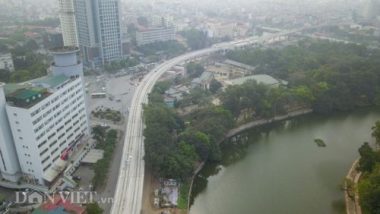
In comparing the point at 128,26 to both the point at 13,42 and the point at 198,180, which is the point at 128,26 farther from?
the point at 198,180

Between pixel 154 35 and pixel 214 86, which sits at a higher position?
pixel 154 35

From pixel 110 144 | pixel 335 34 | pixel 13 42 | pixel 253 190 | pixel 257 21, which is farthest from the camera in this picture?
pixel 257 21

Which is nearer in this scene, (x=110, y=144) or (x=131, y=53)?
(x=110, y=144)

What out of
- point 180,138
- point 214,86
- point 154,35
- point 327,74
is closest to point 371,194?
point 180,138

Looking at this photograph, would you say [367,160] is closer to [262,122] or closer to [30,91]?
[262,122]

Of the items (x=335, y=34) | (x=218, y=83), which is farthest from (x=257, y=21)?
(x=218, y=83)
